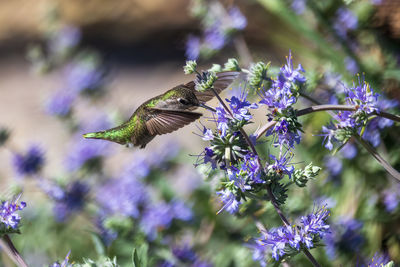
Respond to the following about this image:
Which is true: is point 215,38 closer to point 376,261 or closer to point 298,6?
point 298,6

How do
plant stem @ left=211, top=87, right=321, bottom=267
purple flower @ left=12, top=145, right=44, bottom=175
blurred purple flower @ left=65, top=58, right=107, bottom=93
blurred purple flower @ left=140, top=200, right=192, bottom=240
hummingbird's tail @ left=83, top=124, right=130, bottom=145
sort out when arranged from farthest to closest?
blurred purple flower @ left=65, top=58, right=107, bottom=93
purple flower @ left=12, top=145, right=44, bottom=175
blurred purple flower @ left=140, top=200, right=192, bottom=240
hummingbird's tail @ left=83, top=124, right=130, bottom=145
plant stem @ left=211, top=87, right=321, bottom=267

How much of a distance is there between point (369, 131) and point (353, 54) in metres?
0.58

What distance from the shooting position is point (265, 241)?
1493 millimetres

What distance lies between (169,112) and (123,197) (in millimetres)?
1243

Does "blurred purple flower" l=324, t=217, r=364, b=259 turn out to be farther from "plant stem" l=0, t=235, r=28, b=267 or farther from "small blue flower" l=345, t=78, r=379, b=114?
"plant stem" l=0, t=235, r=28, b=267

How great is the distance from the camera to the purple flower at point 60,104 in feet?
11.2

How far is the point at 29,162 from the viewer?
3.03 meters

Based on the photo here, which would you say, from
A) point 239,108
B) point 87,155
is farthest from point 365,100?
point 87,155

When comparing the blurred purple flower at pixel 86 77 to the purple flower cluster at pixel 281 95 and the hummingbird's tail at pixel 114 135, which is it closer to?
the hummingbird's tail at pixel 114 135

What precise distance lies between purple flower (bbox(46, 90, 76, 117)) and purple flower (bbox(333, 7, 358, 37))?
5.68ft

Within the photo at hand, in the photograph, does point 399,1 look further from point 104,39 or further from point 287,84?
point 104,39

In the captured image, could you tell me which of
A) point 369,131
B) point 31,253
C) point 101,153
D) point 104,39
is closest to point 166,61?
point 104,39

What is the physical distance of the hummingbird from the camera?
1466 mm

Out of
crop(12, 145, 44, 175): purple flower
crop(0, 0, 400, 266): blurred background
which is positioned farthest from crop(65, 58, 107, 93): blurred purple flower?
crop(12, 145, 44, 175): purple flower
